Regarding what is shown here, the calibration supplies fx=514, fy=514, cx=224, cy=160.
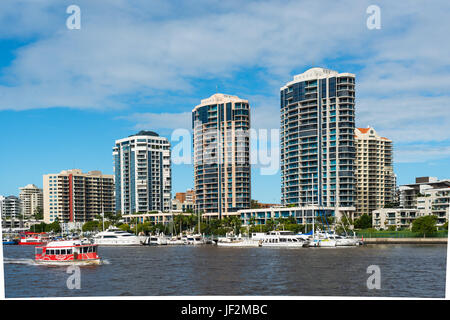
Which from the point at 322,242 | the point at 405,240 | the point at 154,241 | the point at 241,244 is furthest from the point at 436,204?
the point at 154,241

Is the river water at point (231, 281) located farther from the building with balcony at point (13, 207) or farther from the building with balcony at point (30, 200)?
the building with balcony at point (30, 200)

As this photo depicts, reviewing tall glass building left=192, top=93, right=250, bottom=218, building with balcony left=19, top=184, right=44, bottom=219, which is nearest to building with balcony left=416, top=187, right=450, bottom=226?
tall glass building left=192, top=93, right=250, bottom=218

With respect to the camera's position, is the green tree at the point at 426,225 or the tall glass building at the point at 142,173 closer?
the green tree at the point at 426,225

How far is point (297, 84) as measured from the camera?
243 feet

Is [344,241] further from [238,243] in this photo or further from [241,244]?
[238,243]

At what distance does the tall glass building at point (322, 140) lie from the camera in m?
70.9

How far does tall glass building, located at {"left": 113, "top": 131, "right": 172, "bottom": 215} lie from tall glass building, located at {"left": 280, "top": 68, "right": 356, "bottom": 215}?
62.1ft

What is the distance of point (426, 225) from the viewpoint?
176 ft

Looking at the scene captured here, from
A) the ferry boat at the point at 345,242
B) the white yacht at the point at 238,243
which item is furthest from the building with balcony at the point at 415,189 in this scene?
the white yacht at the point at 238,243

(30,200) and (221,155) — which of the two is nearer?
(221,155)

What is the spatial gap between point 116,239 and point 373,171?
49.6 meters

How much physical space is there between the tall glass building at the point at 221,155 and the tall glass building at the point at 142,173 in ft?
15.4

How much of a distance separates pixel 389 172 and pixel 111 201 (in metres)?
49.5

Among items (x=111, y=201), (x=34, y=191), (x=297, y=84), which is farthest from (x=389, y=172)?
(x=34, y=191)
